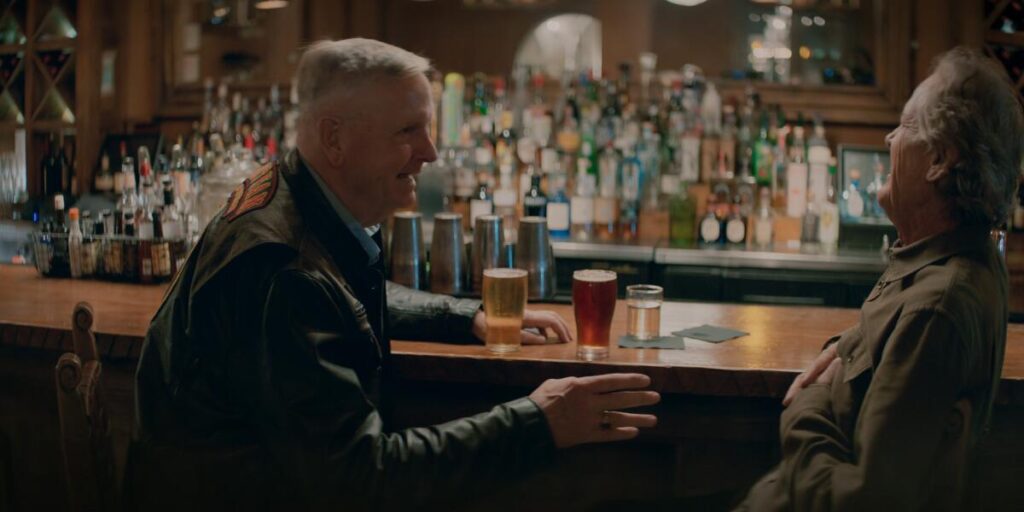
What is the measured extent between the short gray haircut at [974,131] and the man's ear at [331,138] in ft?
3.02

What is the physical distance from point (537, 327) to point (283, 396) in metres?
0.80

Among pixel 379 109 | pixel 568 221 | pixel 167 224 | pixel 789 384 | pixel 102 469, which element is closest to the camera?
pixel 102 469

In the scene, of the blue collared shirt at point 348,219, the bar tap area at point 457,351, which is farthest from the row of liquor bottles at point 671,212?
the blue collared shirt at point 348,219

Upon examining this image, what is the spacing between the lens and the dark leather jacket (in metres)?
1.51

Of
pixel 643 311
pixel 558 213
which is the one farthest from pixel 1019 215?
pixel 643 311

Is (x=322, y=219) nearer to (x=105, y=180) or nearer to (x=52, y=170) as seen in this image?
(x=105, y=180)

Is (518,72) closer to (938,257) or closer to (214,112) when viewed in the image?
(214,112)

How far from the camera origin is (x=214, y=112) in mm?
5176

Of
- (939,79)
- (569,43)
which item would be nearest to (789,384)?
(939,79)

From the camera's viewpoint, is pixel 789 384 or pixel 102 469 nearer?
pixel 102 469

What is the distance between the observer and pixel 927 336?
152cm

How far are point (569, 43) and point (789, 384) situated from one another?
4904 mm

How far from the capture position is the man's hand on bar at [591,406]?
67.2 inches

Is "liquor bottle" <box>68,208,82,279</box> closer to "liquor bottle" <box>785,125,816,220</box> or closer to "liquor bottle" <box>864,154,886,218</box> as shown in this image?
"liquor bottle" <box>785,125,816,220</box>
